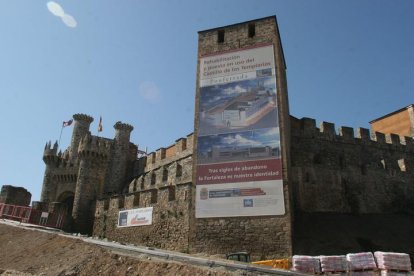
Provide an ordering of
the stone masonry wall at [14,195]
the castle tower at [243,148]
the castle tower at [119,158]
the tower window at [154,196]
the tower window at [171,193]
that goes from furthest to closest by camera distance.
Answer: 1. the castle tower at [119,158]
2. the stone masonry wall at [14,195]
3. the tower window at [154,196]
4. the tower window at [171,193]
5. the castle tower at [243,148]

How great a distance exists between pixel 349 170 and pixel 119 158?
1762cm

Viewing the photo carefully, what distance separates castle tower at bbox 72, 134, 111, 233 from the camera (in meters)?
27.8

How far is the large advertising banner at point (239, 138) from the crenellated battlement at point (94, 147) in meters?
14.6

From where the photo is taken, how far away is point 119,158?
32188mm

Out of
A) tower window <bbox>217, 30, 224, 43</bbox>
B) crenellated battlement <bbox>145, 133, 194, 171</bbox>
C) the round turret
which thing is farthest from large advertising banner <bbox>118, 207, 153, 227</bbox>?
the round turret

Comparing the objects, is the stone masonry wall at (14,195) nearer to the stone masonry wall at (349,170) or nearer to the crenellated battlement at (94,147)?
the crenellated battlement at (94,147)

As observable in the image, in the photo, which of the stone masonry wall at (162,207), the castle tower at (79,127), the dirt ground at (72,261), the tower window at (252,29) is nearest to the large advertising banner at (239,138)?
the tower window at (252,29)

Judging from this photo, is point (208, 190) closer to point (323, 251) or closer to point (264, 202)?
point (264, 202)

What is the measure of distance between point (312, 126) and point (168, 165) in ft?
31.3

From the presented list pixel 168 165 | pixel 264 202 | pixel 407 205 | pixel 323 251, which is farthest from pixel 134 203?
pixel 407 205

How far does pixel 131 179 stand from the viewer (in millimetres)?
31844

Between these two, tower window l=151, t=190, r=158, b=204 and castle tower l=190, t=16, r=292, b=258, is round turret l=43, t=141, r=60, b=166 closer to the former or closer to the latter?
tower window l=151, t=190, r=158, b=204

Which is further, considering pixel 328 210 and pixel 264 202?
pixel 328 210

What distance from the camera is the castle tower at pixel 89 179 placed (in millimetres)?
27803
